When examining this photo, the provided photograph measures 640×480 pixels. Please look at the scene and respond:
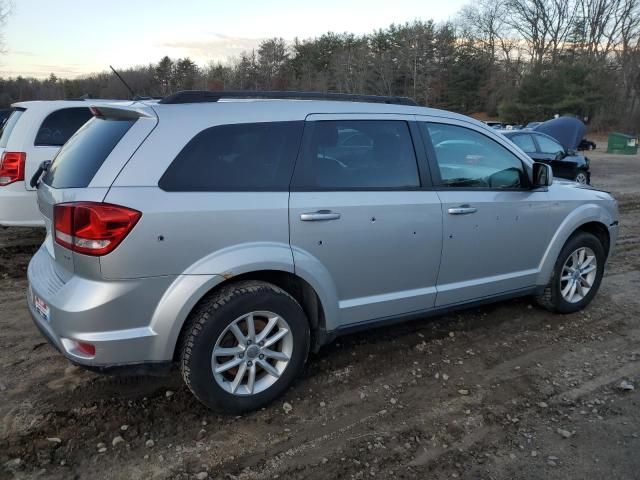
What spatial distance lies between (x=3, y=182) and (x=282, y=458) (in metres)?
4.76

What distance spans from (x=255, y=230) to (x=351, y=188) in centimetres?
75

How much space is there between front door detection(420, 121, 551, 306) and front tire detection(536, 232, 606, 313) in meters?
0.33

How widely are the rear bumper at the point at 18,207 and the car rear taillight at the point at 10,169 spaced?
0.22 ft

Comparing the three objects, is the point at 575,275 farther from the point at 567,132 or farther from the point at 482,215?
the point at 567,132

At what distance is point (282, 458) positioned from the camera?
111 inches

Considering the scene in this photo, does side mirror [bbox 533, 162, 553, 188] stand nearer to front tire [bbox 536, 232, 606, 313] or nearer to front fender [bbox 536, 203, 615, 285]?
front fender [bbox 536, 203, 615, 285]

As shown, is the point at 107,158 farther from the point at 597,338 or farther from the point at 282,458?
the point at 597,338

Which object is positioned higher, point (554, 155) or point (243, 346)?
point (554, 155)

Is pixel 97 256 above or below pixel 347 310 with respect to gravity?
above

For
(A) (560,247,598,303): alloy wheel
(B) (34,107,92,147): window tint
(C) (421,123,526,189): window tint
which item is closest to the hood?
(A) (560,247,598,303): alloy wheel

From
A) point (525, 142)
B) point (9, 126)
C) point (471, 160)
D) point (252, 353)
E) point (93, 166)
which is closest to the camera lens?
point (93, 166)

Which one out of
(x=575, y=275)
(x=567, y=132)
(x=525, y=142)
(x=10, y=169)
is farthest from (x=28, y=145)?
(x=567, y=132)

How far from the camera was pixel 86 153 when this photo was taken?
3027 millimetres

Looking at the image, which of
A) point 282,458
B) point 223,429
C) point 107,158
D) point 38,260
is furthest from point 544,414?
point 38,260
